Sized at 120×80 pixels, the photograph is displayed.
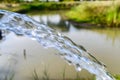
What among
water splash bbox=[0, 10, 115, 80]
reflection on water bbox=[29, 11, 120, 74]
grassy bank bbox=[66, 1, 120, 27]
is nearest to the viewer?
water splash bbox=[0, 10, 115, 80]

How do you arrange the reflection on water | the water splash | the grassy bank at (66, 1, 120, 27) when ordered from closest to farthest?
the water splash → the reflection on water → the grassy bank at (66, 1, 120, 27)

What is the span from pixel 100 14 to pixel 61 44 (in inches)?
400

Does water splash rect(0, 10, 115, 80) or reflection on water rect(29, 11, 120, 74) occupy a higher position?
water splash rect(0, 10, 115, 80)

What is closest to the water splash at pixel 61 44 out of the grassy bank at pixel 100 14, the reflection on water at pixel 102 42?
the reflection on water at pixel 102 42

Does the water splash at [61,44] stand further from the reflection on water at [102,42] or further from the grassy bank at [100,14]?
the grassy bank at [100,14]

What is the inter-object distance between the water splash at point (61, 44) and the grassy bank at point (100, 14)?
875 cm

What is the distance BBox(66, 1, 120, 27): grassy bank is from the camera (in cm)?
1304

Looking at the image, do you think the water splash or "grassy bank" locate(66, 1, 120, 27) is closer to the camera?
the water splash

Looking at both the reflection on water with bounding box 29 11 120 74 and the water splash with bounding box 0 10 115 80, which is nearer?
the water splash with bounding box 0 10 115 80

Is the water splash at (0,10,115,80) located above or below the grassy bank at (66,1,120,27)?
above

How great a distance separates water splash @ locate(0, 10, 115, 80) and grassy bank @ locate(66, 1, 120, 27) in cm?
875

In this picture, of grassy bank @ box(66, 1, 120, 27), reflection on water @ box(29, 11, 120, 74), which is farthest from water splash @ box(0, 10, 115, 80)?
grassy bank @ box(66, 1, 120, 27)

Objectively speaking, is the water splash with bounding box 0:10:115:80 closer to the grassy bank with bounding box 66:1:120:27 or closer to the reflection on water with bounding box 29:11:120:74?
the reflection on water with bounding box 29:11:120:74

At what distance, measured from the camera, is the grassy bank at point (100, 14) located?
13035mm
